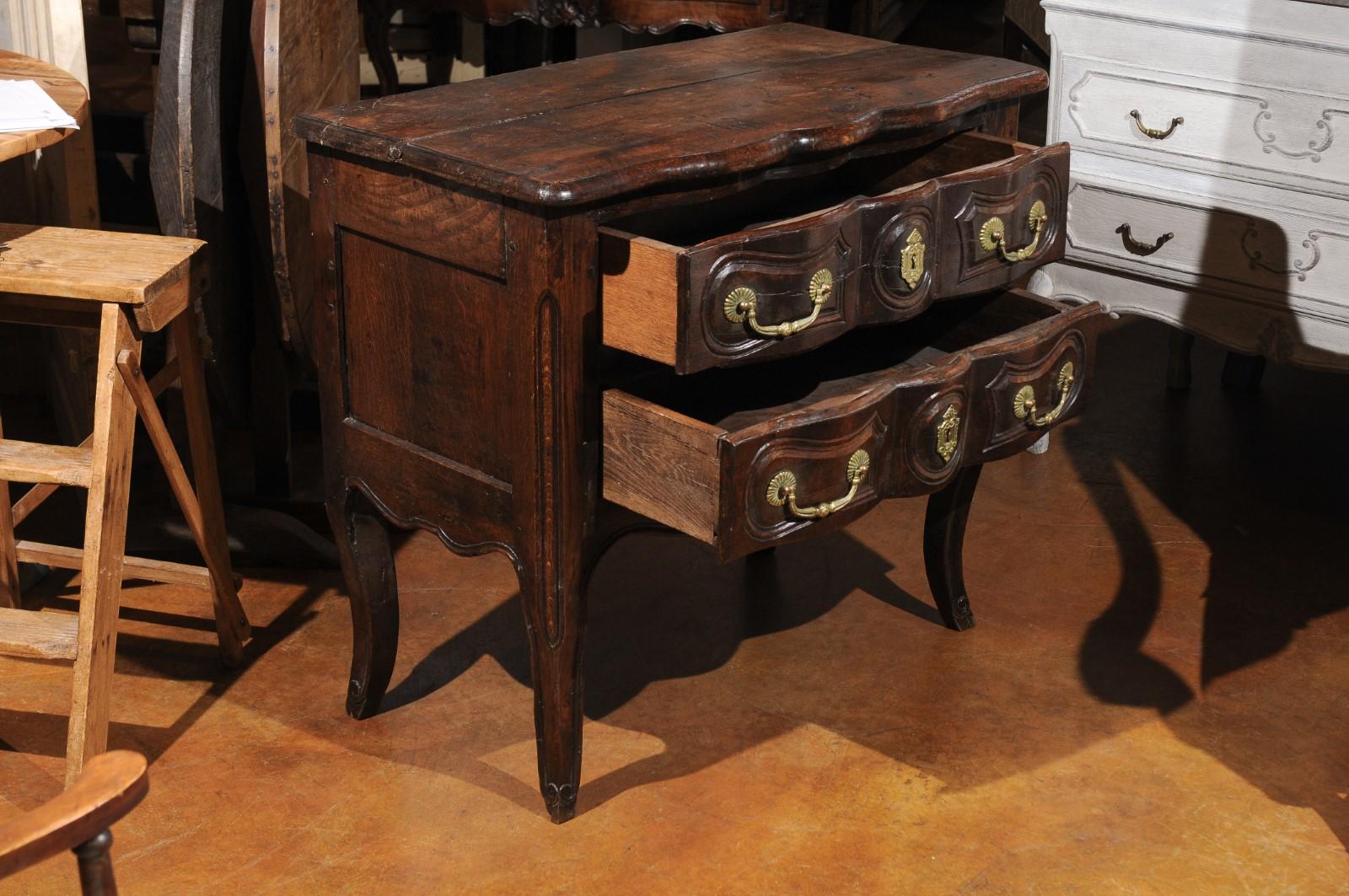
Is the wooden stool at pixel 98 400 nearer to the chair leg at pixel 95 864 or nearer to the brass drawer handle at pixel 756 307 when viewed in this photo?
the brass drawer handle at pixel 756 307

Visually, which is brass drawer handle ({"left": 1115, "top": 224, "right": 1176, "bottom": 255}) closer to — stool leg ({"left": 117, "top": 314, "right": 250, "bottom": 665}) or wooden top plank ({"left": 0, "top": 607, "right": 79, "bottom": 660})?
stool leg ({"left": 117, "top": 314, "right": 250, "bottom": 665})

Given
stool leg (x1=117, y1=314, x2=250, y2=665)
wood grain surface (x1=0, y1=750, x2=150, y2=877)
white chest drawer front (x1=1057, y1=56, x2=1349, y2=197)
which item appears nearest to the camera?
wood grain surface (x1=0, y1=750, x2=150, y2=877)

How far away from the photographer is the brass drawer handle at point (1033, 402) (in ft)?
8.27

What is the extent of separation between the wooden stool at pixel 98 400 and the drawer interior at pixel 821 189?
2.39ft

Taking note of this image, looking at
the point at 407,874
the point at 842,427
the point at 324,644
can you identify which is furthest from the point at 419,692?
the point at 842,427

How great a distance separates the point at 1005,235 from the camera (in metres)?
2.51

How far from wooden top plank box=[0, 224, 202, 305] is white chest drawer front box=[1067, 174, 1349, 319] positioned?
1760 mm

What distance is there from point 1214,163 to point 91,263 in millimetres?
2005

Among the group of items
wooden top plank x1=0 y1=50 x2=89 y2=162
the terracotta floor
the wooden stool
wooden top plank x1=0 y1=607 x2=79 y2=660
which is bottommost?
the terracotta floor

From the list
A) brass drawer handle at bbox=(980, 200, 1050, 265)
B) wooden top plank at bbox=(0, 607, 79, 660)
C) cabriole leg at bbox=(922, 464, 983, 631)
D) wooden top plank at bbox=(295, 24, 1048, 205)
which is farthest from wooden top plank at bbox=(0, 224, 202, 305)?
cabriole leg at bbox=(922, 464, 983, 631)

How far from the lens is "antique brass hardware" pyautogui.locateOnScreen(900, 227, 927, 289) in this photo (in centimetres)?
234

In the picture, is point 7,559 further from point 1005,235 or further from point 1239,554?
point 1239,554

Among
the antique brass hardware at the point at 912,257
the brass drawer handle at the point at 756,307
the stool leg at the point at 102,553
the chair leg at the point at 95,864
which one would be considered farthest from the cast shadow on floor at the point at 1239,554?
the chair leg at the point at 95,864

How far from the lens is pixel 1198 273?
10.5 ft
